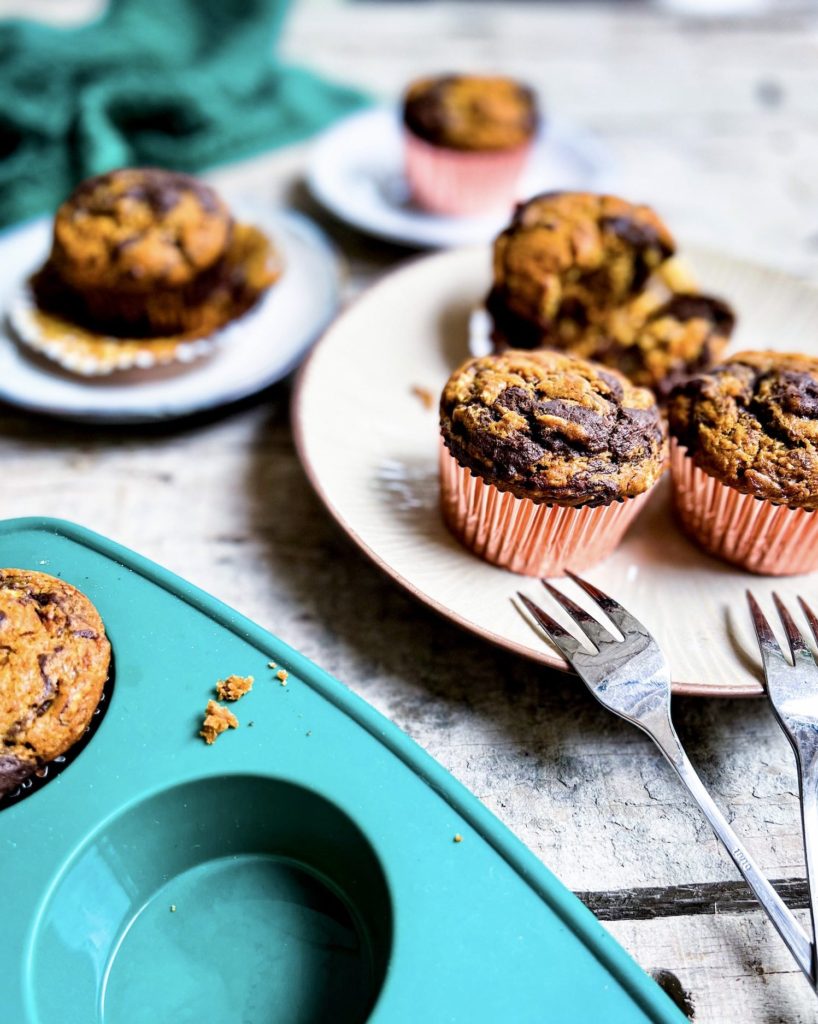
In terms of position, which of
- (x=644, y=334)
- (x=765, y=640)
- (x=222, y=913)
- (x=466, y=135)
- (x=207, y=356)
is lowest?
(x=222, y=913)

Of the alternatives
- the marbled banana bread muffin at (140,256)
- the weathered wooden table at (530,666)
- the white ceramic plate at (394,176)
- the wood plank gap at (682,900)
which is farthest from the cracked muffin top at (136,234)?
the wood plank gap at (682,900)

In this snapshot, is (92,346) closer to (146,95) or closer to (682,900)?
(146,95)

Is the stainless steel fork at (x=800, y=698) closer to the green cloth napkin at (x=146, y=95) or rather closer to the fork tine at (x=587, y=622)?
the fork tine at (x=587, y=622)

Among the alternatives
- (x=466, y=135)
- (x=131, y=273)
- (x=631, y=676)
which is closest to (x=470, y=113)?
(x=466, y=135)

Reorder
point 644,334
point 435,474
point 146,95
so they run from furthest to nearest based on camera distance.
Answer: point 146,95 < point 644,334 < point 435,474

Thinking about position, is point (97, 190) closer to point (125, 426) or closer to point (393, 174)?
point (125, 426)

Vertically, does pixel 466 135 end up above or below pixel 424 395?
above

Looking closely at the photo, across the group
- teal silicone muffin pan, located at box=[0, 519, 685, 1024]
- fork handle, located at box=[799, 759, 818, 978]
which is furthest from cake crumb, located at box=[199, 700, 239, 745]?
fork handle, located at box=[799, 759, 818, 978]
